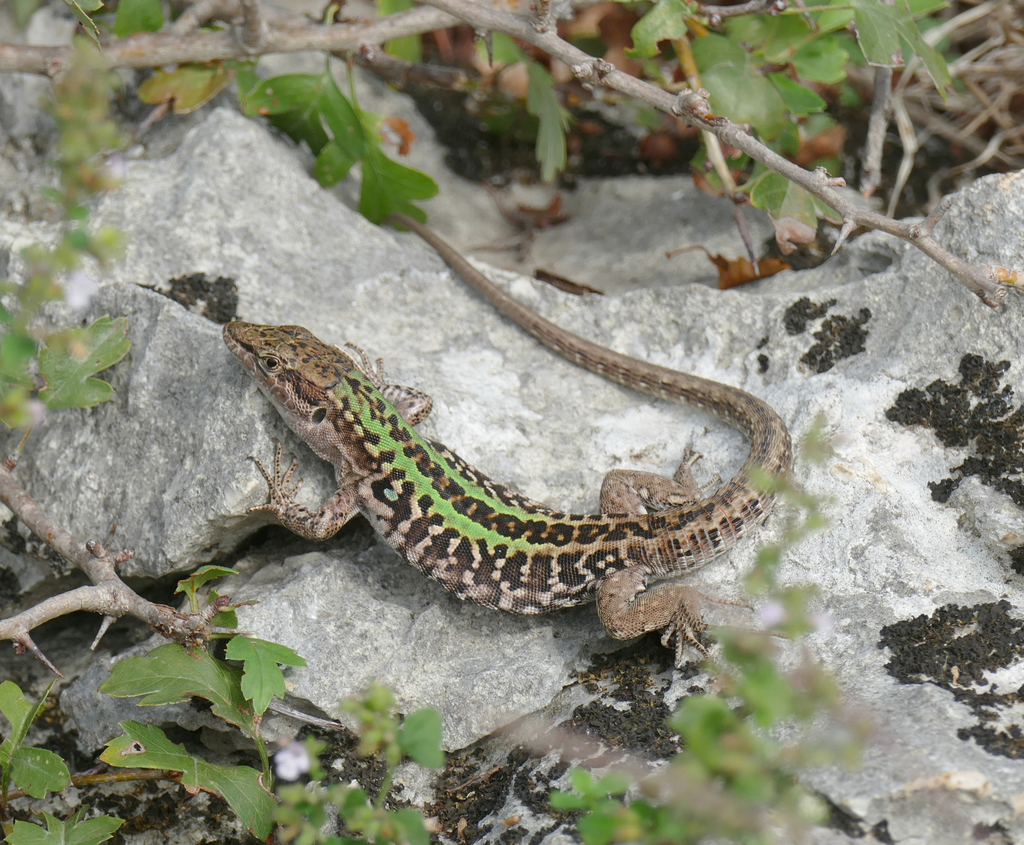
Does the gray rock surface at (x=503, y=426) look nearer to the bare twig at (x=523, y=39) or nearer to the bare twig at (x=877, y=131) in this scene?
the bare twig at (x=523, y=39)

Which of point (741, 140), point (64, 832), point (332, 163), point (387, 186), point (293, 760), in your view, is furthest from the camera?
point (387, 186)

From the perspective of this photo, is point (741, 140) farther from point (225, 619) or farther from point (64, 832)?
point (64, 832)

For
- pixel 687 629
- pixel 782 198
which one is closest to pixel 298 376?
pixel 687 629

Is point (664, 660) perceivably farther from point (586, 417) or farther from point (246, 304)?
point (246, 304)

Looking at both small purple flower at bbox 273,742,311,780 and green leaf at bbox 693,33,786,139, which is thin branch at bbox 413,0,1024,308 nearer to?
green leaf at bbox 693,33,786,139

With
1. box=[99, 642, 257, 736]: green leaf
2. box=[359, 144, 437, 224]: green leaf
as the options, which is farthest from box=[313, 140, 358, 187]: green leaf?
box=[99, 642, 257, 736]: green leaf

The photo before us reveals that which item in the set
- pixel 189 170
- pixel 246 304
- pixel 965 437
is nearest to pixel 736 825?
pixel 965 437
